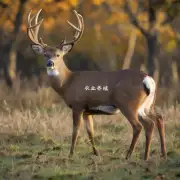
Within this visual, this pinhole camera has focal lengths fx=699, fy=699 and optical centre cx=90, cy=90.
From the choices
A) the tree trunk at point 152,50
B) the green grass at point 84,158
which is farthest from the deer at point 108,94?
the tree trunk at point 152,50

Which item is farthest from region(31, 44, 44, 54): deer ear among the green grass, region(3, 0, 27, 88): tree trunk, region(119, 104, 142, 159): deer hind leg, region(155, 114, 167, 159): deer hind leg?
region(3, 0, 27, 88): tree trunk

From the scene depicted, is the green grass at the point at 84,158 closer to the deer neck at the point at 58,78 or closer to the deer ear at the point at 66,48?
the deer neck at the point at 58,78

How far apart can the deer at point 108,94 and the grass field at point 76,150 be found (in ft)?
1.19

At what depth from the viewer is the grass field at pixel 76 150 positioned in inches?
348

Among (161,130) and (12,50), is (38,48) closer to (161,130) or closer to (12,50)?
(161,130)

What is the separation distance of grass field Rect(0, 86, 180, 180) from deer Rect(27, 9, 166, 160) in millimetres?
363

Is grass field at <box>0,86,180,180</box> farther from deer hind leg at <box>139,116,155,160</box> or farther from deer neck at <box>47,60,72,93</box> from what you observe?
deer neck at <box>47,60,72,93</box>

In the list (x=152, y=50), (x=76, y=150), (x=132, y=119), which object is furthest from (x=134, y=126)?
(x=152, y=50)

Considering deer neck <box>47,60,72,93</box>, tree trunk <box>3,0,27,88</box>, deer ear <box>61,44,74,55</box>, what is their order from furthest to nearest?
1. tree trunk <box>3,0,27,88</box>
2. deer ear <box>61,44,74,55</box>
3. deer neck <box>47,60,72,93</box>

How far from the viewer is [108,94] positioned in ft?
33.7

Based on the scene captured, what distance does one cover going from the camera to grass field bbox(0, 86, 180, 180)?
29.0ft

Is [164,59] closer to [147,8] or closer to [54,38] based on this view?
[54,38]

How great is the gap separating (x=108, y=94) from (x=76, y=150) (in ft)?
3.82

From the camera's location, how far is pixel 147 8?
20484mm
